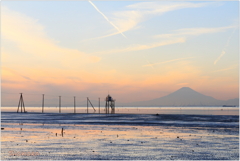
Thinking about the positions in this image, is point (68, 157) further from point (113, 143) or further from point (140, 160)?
point (113, 143)

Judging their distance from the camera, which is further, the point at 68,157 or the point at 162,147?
the point at 162,147

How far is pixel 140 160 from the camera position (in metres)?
23.3

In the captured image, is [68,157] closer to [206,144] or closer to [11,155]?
[11,155]

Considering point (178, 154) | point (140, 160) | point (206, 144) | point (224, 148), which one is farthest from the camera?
point (206, 144)

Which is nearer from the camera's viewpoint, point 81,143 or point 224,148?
point 224,148

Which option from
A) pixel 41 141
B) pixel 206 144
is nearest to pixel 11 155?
pixel 41 141

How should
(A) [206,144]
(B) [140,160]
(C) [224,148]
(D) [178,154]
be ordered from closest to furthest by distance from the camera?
(B) [140,160] < (D) [178,154] < (C) [224,148] < (A) [206,144]

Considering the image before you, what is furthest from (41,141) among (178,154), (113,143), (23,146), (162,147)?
(178,154)

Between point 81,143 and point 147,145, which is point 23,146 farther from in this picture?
point 147,145

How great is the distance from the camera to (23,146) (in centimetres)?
2917

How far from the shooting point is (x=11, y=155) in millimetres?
24531

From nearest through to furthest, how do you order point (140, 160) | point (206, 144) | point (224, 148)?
point (140, 160) → point (224, 148) → point (206, 144)

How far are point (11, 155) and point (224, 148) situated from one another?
17747 mm

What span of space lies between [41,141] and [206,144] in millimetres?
16080
